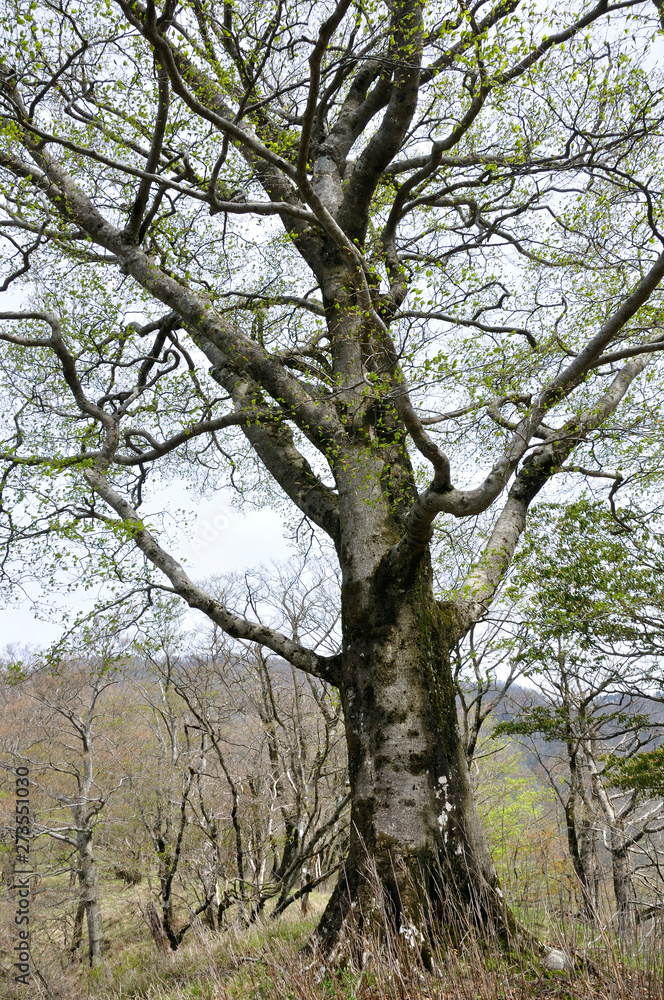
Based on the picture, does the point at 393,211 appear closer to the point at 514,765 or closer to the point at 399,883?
the point at 399,883

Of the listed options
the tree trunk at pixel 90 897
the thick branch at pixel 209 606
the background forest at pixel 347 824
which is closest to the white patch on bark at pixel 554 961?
the background forest at pixel 347 824

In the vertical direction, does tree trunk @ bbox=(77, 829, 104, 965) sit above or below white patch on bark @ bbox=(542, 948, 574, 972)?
below

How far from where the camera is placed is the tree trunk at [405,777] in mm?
3467

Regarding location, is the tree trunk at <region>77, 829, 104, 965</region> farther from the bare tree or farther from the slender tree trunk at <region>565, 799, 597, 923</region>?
the slender tree trunk at <region>565, 799, 597, 923</region>

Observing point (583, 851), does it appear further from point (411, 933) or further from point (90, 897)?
point (90, 897)

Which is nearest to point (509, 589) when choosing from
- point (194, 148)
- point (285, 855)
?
point (285, 855)

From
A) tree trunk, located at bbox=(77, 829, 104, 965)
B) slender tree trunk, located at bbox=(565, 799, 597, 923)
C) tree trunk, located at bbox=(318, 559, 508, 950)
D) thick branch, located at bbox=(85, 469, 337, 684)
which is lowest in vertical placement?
tree trunk, located at bbox=(77, 829, 104, 965)

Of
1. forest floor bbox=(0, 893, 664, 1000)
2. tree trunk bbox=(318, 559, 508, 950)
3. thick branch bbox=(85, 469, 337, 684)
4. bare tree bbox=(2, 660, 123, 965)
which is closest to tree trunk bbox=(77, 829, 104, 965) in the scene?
bare tree bbox=(2, 660, 123, 965)

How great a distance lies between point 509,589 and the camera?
26.6 feet

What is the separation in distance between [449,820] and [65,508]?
497 cm

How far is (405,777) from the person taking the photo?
12.3ft

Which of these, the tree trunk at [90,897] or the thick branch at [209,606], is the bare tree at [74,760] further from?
the thick branch at [209,606]

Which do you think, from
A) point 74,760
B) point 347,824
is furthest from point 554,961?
point 74,760

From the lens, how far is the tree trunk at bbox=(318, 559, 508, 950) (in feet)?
11.4
